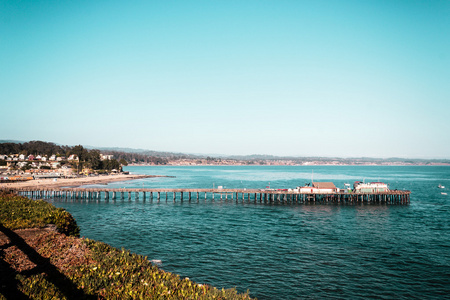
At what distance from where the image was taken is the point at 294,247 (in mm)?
33719

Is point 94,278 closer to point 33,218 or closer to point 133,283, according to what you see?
point 133,283

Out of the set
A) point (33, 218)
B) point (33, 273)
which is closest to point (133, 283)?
point (33, 273)

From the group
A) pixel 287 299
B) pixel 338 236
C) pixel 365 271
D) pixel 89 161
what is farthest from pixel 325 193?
pixel 89 161

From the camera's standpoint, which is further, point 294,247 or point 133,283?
point 294,247

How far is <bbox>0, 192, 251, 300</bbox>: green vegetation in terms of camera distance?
1059 centimetres

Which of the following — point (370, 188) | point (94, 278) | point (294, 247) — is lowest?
point (294, 247)

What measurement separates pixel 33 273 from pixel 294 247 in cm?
2678

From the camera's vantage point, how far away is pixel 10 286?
424 inches

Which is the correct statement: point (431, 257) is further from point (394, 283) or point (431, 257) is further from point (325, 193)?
point (325, 193)

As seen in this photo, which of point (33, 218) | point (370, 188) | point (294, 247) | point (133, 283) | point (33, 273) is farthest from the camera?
point (370, 188)

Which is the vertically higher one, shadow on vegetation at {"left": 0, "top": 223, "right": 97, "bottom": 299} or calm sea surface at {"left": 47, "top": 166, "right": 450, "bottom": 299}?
shadow on vegetation at {"left": 0, "top": 223, "right": 97, "bottom": 299}

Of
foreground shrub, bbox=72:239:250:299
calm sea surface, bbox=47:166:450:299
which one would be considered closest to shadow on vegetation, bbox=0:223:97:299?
foreground shrub, bbox=72:239:250:299

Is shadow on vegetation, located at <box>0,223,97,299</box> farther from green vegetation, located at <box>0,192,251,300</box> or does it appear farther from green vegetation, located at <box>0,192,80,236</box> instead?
green vegetation, located at <box>0,192,80,236</box>

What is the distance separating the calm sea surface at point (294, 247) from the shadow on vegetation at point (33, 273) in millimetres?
12546
